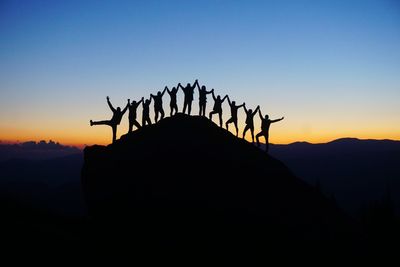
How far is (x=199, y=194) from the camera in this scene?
59.1 feet

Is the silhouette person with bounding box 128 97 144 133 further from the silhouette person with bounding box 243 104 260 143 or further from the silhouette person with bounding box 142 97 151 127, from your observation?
the silhouette person with bounding box 243 104 260 143

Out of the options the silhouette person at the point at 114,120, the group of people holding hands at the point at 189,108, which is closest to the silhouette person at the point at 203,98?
the group of people holding hands at the point at 189,108

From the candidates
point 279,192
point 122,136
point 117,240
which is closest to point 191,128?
point 122,136

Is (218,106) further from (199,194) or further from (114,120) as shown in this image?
(199,194)

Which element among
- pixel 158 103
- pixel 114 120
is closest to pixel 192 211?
pixel 114 120

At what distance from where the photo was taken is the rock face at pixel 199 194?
16.9 metres

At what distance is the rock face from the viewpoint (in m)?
16.9

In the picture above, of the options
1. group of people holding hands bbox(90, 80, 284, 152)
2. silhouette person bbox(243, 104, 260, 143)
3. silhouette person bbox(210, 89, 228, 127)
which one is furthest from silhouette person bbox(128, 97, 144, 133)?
silhouette person bbox(243, 104, 260, 143)

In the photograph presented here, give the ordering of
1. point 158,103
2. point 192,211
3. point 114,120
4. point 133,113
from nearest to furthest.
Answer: point 192,211, point 114,120, point 133,113, point 158,103

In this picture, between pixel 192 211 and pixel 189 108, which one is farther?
pixel 189 108

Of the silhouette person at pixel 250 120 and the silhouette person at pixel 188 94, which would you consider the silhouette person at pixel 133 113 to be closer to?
the silhouette person at pixel 188 94

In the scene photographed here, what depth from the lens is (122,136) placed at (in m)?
24.8

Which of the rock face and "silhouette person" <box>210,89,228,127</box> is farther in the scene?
"silhouette person" <box>210,89,228,127</box>

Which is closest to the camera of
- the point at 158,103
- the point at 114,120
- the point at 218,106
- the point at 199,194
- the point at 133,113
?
the point at 199,194
